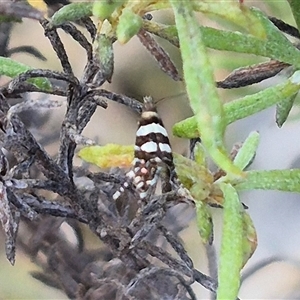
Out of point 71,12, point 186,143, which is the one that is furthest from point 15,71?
point 186,143

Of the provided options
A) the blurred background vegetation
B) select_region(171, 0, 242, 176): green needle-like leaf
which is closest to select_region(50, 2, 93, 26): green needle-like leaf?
select_region(171, 0, 242, 176): green needle-like leaf

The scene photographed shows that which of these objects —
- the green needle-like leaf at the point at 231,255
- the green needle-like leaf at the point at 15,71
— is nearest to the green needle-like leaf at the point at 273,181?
the green needle-like leaf at the point at 231,255

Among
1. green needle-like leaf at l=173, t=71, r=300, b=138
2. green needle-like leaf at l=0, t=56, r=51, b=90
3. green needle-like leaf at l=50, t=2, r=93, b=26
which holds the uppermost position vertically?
green needle-like leaf at l=0, t=56, r=51, b=90

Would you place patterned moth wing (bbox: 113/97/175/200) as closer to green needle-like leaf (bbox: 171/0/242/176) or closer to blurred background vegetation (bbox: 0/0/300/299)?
green needle-like leaf (bbox: 171/0/242/176)

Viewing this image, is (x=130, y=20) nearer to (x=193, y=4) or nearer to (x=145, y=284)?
(x=193, y=4)

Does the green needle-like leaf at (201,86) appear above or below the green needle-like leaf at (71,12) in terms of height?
below

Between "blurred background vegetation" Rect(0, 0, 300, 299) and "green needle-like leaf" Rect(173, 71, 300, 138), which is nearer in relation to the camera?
"green needle-like leaf" Rect(173, 71, 300, 138)

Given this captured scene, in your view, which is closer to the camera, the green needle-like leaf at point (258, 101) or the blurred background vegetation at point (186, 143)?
the green needle-like leaf at point (258, 101)

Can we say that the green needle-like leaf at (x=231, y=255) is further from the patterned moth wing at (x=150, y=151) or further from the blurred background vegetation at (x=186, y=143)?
the blurred background vegetation at (x=186, y=143)

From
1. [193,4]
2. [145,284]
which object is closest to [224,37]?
[193,4]
